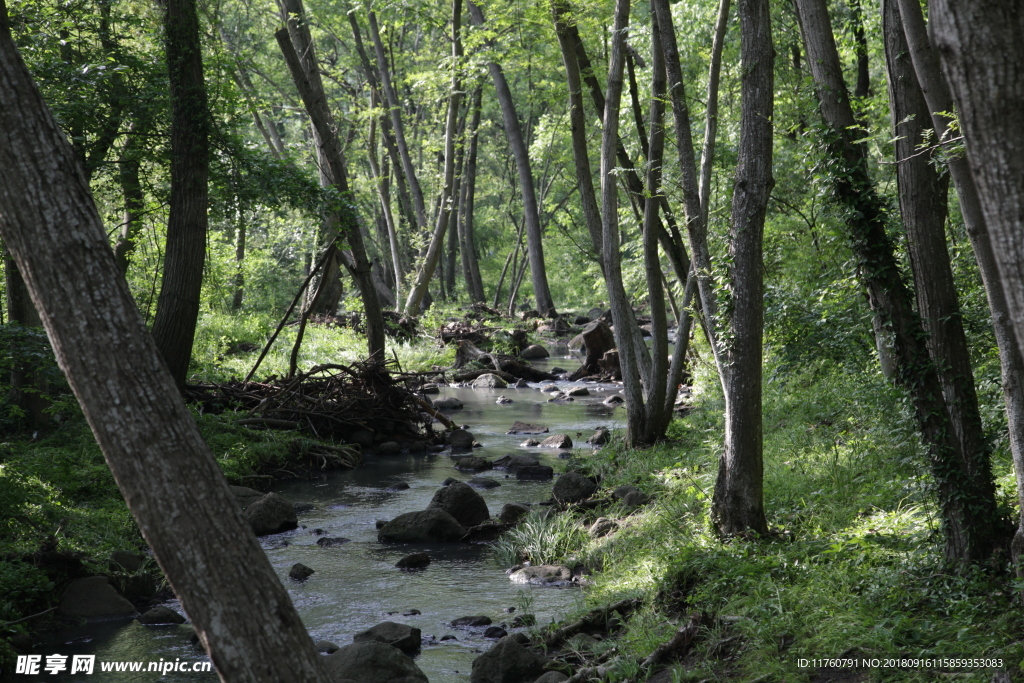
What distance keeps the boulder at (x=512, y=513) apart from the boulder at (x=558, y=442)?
3.26 meters

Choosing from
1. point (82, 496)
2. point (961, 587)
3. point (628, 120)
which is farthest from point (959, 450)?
point (628, 120)

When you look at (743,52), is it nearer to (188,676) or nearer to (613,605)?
(613,605)

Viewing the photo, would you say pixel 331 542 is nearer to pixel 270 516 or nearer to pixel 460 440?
pixel 270 516

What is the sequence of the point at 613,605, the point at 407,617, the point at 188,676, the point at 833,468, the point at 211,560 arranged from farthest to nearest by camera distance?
1. the point at 833,468
2. the point at 407,617
3. the point at 613,605
4. the point at 188,676
5. the point at 211,560

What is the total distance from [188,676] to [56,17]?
818cm

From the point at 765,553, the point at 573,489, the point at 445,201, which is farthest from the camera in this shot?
the point at 445,201

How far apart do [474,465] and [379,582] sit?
4.14 m

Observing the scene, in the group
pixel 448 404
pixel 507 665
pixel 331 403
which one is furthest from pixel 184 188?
pixel 507 665

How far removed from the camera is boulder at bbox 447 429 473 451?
12.3 m

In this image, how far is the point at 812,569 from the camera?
5.21m

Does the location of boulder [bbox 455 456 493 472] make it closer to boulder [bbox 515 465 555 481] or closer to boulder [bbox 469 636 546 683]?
boulder [bbox 515 465 555 481]

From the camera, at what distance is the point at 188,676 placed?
17.3 feet

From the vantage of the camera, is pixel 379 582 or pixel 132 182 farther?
pixel 132 182

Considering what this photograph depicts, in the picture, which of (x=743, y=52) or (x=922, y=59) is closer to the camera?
(x=922, y=59)
